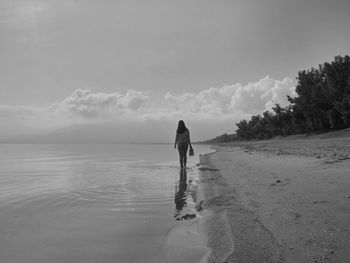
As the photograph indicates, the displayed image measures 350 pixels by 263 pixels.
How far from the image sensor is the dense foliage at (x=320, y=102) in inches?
1912

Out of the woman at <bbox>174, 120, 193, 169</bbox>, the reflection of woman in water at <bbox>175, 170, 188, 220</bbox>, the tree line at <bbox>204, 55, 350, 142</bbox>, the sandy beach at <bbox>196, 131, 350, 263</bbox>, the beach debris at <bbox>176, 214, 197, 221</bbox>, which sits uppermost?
the tree line at <bbox>204, 55, 350, 142</bbox>

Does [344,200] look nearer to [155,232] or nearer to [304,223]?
[304,223]

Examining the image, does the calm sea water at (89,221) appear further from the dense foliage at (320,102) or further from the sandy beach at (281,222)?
the dense foliage at (320,102)

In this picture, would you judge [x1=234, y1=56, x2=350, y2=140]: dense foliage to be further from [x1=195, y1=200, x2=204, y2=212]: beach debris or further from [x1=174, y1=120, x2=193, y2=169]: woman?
[x1=195, y1=200, x2=204, y2=212]: beach debris

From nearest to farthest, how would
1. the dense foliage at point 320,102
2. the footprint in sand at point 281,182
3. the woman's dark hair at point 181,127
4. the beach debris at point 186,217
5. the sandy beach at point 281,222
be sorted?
the sandy beach at point 281,222, the beach debris at point 186,217, the footprint in sand at point 281,182, the woman's dark hair at point 181,127, the dense foliage at point 320,102

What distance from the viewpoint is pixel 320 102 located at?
176 ft

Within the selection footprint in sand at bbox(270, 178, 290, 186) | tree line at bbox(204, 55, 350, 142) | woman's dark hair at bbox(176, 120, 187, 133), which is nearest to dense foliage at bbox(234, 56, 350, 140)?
tree line at bbox(204, 55, 350, 142)

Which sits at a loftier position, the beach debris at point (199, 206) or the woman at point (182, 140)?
the woman at point (182, 140)

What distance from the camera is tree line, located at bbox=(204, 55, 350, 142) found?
159 ft

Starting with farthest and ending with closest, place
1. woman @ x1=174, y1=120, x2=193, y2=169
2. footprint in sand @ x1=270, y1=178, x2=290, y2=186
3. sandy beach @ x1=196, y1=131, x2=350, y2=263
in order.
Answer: woman @ x1=174, y1=120, x2=193, y2=169 → footprint in sand @ x1=270, y1=178, x2=290, y2=186 → sandy beach @ x1=196, y1=131, x2=350, y2=263

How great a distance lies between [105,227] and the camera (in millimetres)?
4734

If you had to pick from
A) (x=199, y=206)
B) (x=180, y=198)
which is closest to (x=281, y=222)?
(x=199, y=206)

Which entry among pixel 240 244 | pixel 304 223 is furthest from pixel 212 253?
pixel 304 223

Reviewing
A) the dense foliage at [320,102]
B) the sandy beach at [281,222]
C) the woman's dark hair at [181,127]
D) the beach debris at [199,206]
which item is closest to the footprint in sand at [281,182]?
the sandy beach at [281,222]
